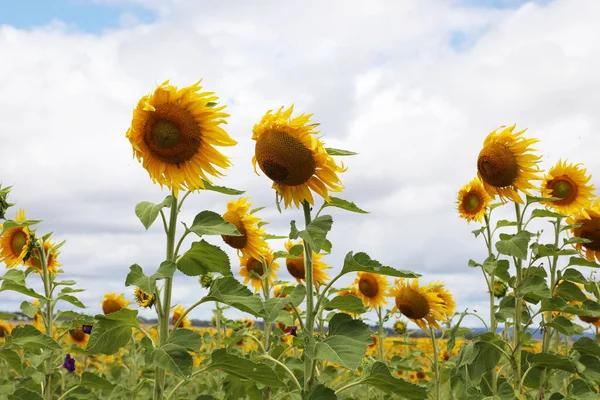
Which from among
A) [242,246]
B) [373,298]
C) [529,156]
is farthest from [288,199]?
[373,298]

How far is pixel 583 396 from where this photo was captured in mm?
4648

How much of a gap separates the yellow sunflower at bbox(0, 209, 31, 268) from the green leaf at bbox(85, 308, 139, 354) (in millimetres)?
2466

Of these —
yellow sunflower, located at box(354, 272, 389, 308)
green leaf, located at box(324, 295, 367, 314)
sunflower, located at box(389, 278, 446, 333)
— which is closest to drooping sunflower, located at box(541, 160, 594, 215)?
sunflower, located at box(389, 278, 446, 333)

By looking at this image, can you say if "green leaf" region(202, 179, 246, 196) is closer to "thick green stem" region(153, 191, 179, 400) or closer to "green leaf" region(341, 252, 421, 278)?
"thick green stem" region(153, 191, 179, 400)

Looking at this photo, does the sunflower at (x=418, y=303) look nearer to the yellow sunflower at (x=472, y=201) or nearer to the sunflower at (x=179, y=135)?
the yellow sunflower at (x=472, y=201)

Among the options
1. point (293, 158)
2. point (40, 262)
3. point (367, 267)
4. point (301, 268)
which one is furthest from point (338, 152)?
point (40, 262)

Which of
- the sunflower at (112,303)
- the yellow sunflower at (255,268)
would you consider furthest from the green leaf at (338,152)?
the sunflower at (112,303)

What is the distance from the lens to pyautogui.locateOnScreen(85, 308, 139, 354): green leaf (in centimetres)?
293

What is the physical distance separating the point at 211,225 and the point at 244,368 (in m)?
0.69

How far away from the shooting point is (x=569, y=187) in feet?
18.8

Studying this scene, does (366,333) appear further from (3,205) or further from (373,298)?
(373,298)

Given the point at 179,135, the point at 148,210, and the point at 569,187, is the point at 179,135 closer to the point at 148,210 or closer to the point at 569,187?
the point at 148,210

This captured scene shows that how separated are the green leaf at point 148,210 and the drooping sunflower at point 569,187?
12.5 ft

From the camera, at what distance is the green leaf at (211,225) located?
297 centimetres
